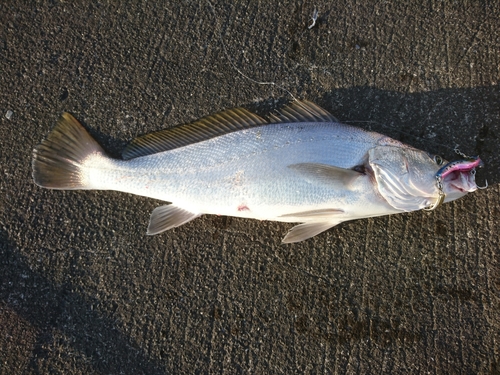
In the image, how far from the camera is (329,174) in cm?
243

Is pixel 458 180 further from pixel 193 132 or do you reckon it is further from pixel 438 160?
pixel 193 132

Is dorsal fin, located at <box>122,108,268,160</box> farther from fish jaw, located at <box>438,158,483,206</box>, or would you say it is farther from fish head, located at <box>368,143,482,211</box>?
fish jaw, located at <box>438,158,483,206</box>

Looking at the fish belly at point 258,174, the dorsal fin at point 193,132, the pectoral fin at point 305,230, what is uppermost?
the dorsal fin at point 193,132

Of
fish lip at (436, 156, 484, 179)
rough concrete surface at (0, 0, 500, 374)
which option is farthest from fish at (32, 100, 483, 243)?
rough concrete surface at (0, 0, 500, 374)

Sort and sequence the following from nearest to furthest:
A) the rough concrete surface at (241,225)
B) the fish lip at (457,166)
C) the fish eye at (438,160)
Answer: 1. the fish lip at (457,166)
2. the fish eye at (438,160)
3. the rough concrete surface at (241,225)

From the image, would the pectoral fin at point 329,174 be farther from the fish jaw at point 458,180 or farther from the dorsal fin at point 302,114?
the fish jaw at point 458,180

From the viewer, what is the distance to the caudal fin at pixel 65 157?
8.96 ft

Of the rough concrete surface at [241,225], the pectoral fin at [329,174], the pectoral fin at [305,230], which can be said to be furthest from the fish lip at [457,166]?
the pectoral fin at [305,230]

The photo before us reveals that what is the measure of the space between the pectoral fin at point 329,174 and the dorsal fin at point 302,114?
0.40 meters

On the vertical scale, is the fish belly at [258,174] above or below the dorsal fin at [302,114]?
below

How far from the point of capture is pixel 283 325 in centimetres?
265

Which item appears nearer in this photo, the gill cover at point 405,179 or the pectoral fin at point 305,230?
the gill cover at point 405,179

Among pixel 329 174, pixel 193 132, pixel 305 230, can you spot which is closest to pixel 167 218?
pixel 193 132

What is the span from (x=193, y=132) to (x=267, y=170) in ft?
2.15
